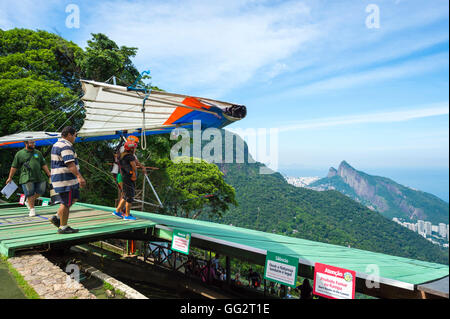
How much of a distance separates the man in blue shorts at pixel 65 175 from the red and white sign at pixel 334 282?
3.25 meters

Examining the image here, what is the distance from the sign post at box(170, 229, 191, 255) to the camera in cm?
438

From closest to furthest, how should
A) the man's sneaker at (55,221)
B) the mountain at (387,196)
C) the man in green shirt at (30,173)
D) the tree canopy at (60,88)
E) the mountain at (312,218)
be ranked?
the man's sneaker at (55,221) → the man in green shirt at (30,173) → the tree canopy at (60,88) → the mountain at (312,218) → the mountain at (387,196)

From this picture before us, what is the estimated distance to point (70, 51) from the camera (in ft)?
54.8

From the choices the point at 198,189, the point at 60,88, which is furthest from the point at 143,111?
the point at 198,189

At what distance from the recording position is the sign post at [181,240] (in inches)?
173

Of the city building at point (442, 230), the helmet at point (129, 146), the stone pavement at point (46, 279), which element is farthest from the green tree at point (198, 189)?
the city building at point (442, 230)

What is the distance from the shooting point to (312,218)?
64000 millimetres

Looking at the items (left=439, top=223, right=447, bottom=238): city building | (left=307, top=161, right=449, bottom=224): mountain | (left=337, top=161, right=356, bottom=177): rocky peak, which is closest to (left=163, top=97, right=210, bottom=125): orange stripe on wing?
(left=439, top=223, right=447, bottom=238): city building

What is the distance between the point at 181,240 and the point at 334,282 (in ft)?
7.93

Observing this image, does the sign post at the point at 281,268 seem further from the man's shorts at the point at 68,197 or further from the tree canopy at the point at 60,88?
the tree canopy at the point at 60,88
